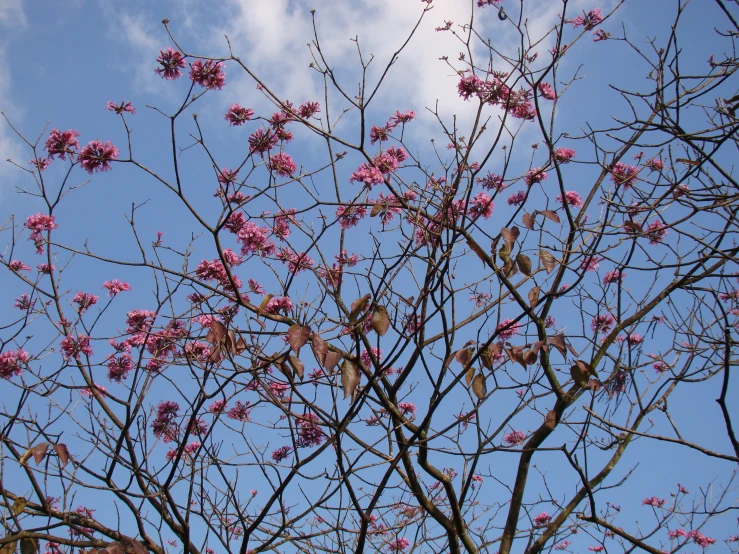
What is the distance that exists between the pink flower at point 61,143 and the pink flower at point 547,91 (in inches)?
128

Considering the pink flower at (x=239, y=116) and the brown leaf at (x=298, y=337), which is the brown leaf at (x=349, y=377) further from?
the pink flower at (x=239, y=116)

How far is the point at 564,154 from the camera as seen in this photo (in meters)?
4.72

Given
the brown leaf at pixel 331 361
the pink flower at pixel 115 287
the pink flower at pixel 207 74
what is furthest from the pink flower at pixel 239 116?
the brown leaf at pixel 331 361

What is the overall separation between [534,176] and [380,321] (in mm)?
2393

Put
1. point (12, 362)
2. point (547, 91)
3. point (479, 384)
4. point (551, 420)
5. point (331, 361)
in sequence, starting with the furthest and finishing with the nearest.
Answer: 1. point (547, 91)
2. point (12, 362)
3. point (551, 420)
4. point (479, 384)
5. point (331, 361)

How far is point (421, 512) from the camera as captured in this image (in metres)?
4.27

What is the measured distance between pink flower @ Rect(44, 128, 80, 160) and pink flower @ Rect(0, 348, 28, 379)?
1.32 m

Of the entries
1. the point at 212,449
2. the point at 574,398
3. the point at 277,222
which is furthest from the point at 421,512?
the point at 277,222

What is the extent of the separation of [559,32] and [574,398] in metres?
2.52

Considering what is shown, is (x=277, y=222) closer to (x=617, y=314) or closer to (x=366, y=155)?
(x=366, y=155)

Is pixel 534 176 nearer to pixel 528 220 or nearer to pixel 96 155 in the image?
pixel 528 220

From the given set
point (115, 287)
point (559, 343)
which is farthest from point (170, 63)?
point (559, 343)

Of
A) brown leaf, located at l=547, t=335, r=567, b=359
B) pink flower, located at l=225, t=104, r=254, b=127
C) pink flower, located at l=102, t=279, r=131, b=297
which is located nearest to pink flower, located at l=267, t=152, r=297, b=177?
pink flower, located at l=225, t=104, r=254, b=127

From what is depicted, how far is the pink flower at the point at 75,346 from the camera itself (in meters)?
3.93
